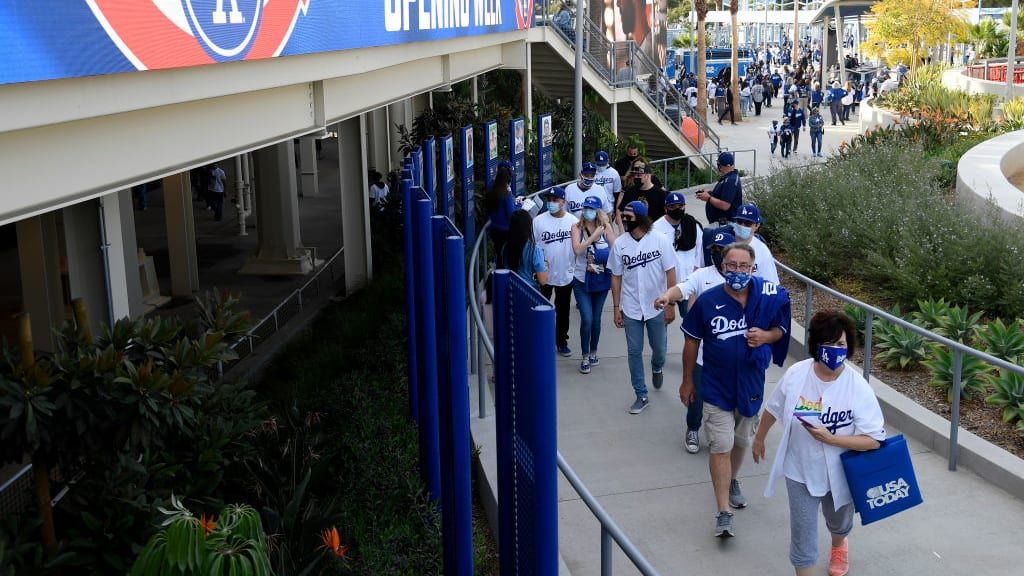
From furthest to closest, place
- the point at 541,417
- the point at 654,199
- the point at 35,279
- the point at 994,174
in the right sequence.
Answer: the point at 994,174
the point at 654,199
the point at 35,279
the point at 541,417

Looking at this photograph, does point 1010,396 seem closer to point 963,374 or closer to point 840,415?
point 963,374

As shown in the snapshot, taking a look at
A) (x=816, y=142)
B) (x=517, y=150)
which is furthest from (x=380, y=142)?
(x=816, y=142)

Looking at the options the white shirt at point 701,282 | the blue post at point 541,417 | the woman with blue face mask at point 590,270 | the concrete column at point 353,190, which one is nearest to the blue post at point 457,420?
the blue post at point 541,417

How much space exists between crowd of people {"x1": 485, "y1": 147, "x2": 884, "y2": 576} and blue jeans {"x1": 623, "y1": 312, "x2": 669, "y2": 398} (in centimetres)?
1

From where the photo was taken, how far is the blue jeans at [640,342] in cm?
871

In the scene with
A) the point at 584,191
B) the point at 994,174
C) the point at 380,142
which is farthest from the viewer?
→ the point at 380,142

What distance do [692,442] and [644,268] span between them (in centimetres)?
141

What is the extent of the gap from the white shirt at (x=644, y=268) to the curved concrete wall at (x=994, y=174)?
5.93 m

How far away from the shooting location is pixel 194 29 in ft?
21.5

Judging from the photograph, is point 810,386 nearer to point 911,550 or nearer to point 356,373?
point 911,550

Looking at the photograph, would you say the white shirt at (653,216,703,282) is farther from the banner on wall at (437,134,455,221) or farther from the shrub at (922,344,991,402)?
the banner on wall at (437,134,455,221)

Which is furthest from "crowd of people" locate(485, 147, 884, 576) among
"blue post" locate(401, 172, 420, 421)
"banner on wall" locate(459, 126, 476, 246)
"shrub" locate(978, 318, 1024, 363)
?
"banner on wall" locate(459, 126, 476, 246)

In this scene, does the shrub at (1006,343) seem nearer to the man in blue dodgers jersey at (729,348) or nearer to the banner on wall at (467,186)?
the man in blue dodgers jersey at (729,348)

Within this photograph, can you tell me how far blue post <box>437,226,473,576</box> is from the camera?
227 inches
